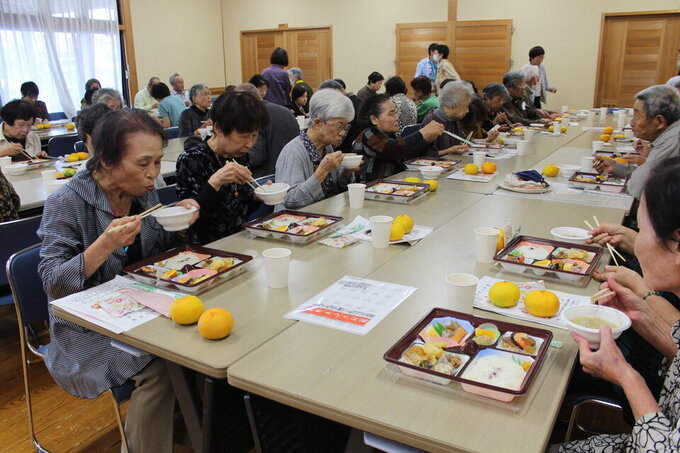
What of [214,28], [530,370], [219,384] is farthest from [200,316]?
[214,28]

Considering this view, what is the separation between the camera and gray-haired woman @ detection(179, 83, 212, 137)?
5.45 metres

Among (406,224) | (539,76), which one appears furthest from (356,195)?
(539,76)

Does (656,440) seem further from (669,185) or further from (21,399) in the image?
(21,399)

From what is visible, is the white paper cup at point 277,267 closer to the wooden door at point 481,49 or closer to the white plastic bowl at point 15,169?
the white plastic bowl at point 15,169

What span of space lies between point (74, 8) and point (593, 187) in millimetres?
8533

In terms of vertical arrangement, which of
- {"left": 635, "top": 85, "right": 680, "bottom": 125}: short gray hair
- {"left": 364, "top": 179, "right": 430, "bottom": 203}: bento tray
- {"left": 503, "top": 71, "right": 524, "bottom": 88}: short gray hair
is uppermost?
{"left": 503, "top": 71, "right": 524, "bottom": 88}: short gray hair

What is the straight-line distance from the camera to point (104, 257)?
1634 millimetres

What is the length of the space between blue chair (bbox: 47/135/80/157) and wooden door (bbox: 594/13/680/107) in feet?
25.1

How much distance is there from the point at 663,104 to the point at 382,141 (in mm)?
1597

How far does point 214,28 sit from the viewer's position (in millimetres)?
11070

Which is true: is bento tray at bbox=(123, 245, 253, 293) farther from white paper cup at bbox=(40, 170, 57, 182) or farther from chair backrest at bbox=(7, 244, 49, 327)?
white paper cup at bbox=(40, 170, 57, 182)

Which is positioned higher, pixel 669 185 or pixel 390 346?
pixel 669 185

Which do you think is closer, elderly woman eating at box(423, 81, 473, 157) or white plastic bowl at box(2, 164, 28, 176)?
white plastic bowl at box(2, 164, 28, 176)

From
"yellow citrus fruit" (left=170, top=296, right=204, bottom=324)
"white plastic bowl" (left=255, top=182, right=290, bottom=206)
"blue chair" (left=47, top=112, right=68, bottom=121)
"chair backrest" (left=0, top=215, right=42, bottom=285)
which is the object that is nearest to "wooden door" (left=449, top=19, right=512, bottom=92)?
"blue chair" (left=47, top=112, right=68, bottom=121)
